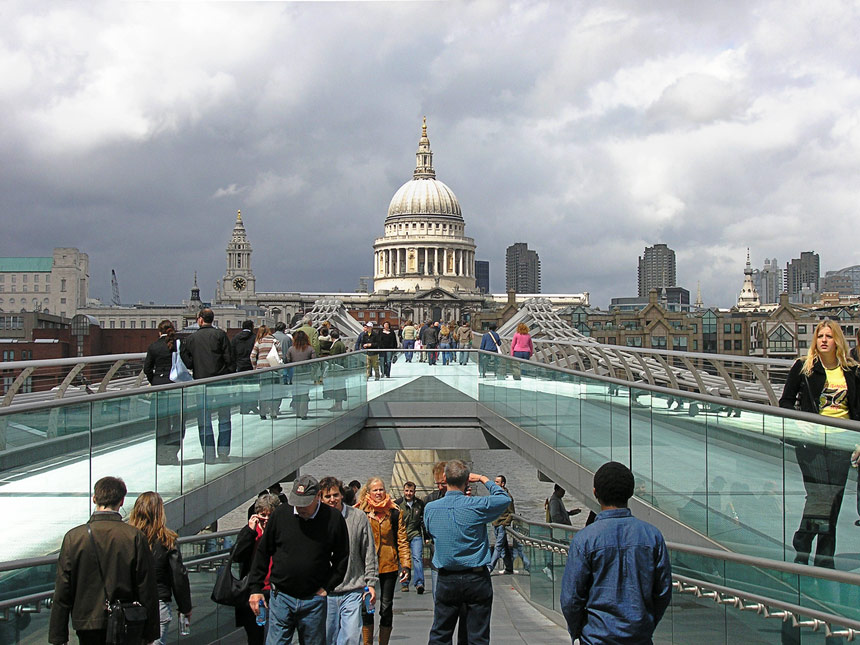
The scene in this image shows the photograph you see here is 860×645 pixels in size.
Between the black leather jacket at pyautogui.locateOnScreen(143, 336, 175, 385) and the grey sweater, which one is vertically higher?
the black leather jacket at pyautogui.locateOnScreen(143, 336, 175, 385)

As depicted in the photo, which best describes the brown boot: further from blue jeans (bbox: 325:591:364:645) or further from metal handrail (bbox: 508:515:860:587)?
metal handrail (bbox: 508:515:860:587)

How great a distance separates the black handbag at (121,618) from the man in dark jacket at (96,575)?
0.04ft

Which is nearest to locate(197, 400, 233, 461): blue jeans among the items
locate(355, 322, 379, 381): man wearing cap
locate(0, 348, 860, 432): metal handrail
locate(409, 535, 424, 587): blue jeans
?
locate(0, 348, 860, 432): metal handrail

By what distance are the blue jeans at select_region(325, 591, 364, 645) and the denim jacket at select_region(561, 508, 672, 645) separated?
2183 millimetres

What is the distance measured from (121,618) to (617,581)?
2360 mm

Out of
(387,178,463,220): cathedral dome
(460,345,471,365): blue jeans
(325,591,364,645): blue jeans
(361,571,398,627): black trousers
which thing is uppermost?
(387,178,463,220): cathedral dome

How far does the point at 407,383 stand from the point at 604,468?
15.5 m

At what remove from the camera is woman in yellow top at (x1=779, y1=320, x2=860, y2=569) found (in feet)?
19.3

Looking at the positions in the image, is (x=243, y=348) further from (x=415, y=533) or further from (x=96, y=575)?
(x=96, y=575)

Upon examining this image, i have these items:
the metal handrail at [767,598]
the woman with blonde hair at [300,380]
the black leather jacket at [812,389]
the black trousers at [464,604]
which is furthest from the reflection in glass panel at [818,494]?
the woman with blonde hair at [300,380]

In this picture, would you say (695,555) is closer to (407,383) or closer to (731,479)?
(731,479)

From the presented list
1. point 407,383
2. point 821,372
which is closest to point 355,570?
point 821,372

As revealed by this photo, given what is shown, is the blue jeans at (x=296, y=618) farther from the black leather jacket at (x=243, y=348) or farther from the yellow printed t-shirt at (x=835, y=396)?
the black leather jacket at (x=243, y=348)

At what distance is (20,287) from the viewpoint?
182125mm
